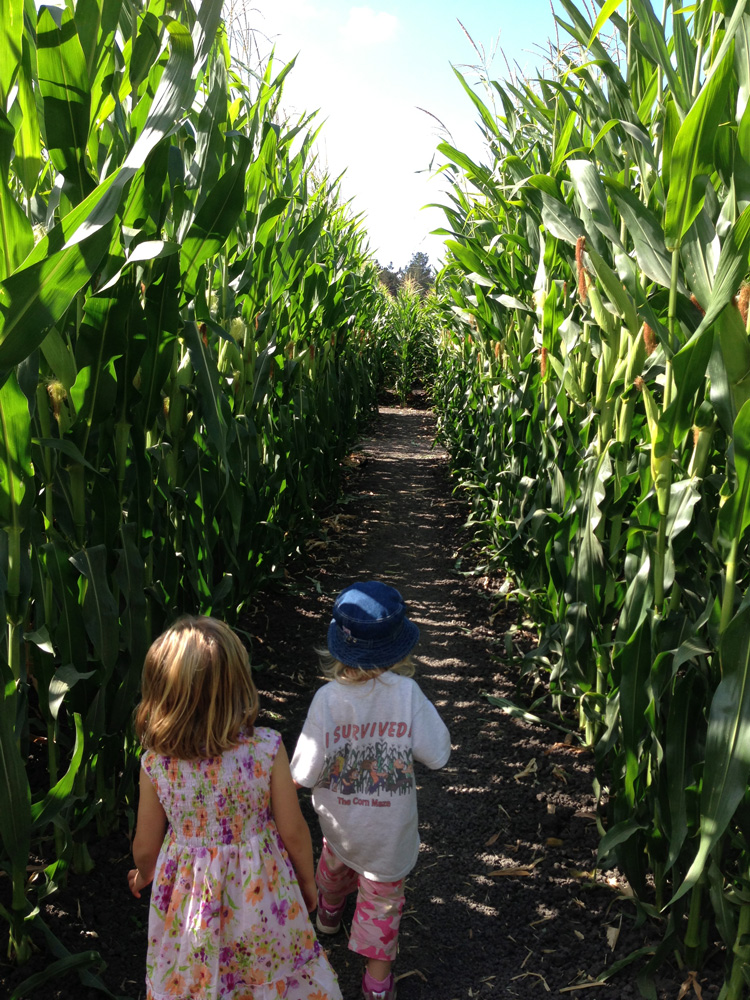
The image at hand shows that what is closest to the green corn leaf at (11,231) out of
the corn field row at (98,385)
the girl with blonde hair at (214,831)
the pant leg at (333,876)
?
the corn field row at (98,385)

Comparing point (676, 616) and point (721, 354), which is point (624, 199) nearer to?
point (721, 354)

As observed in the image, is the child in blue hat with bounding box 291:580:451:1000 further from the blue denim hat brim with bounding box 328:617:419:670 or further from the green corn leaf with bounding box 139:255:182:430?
the green corn leaf with bounding box 139:255:182:430

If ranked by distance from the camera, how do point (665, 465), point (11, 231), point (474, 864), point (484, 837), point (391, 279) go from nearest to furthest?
1. point (11, 231)
2. point (665, 465)
3. point (474, 864)
4. point (484, 837)
5. point (391, 279)

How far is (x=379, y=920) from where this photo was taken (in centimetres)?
184

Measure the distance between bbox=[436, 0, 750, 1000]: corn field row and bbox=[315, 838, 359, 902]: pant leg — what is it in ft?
2.21

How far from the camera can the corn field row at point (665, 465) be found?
1.41 m

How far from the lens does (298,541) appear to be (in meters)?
4.63

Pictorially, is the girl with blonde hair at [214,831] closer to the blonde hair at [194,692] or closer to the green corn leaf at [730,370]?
the blonde hair at [194,692]

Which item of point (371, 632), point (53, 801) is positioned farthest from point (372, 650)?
point (53, 801)

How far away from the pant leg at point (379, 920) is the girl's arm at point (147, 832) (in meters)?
0.55

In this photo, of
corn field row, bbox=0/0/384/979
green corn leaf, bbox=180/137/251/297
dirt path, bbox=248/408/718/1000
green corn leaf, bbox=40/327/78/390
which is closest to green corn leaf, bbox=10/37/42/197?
corn field row, bbox=0/0/384/979

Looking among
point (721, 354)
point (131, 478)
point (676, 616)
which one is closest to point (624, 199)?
point (721, 354)

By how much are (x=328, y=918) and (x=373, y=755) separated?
2.02 ft

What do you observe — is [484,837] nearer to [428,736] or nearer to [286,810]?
[428,736]
